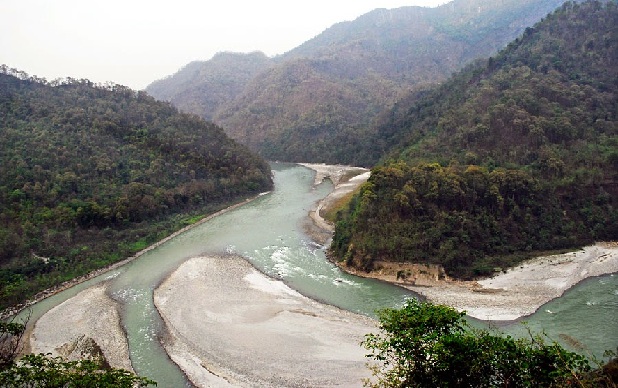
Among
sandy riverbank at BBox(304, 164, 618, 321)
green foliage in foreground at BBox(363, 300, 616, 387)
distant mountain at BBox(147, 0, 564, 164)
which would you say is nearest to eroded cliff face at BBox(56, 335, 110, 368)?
green foliage in foreground at BBox(363, 300, 616, 387)

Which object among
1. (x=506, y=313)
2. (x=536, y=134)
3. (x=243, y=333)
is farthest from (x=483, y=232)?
(x=243, y=333)

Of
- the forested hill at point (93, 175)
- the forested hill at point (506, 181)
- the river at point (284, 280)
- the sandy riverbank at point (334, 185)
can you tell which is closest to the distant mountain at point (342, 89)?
the sandy riverbank at point (334, 185)

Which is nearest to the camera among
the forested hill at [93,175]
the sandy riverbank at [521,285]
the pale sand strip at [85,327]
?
the pale sand strip at [85,327]

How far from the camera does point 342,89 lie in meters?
147

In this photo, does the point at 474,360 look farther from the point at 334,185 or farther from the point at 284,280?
the point at 334,185

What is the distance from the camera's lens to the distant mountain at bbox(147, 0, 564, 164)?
121625 millimetres

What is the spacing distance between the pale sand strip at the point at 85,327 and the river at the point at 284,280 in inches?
30.2

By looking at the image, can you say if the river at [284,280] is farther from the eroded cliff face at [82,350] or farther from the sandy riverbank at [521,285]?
the eroded cliff face at [82,350]

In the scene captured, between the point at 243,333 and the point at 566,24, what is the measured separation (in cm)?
6414

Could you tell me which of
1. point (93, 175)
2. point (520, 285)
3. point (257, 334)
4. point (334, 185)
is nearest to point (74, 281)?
point (93, 175)

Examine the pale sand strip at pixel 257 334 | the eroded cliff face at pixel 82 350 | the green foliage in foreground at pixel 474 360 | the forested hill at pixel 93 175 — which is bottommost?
the pale sand strip at pixel 257 334

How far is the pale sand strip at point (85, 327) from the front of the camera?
93.9ft

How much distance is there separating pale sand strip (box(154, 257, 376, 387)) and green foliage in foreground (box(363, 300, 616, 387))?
671 centimetres

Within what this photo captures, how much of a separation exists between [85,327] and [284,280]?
1478cm
